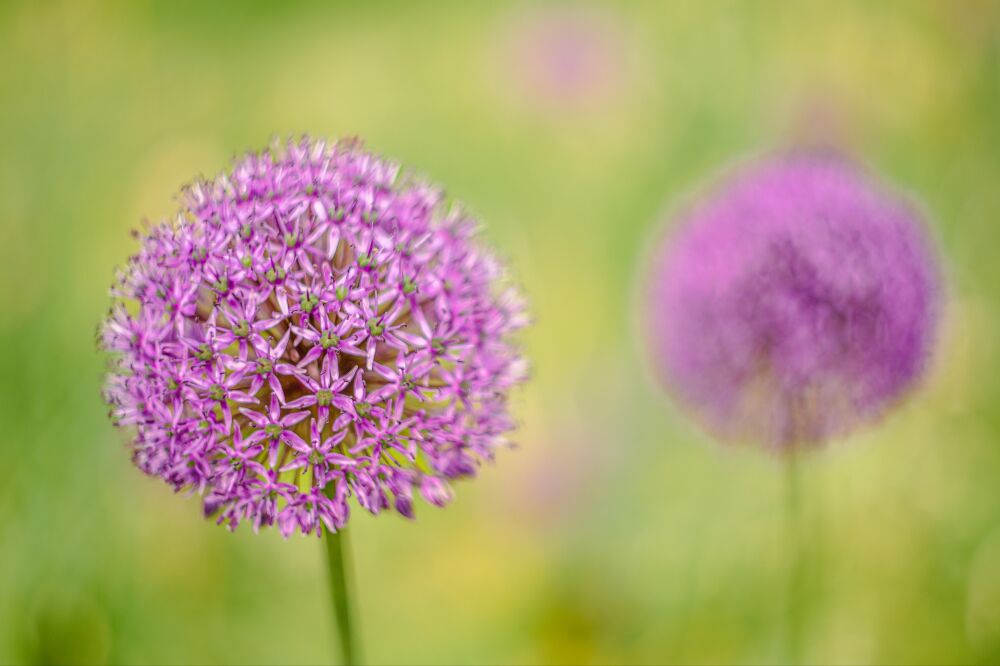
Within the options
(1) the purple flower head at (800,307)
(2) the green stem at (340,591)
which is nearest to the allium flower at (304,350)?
(2) the green stem at (340,591)

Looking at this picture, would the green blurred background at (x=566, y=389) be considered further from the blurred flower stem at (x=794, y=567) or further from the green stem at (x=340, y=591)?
the green stem at (x=340, y=591)

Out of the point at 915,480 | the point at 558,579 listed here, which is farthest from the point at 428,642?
the point at 915,480

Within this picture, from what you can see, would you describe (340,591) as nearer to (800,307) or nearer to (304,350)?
(304,350)

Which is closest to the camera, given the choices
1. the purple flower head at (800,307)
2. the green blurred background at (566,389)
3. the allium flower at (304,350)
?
the allium flower at (304,350)

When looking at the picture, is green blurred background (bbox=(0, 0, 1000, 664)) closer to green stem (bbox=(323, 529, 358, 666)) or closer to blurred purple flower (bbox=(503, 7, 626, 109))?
blurred purple flower (bbox=(503, 7, 626, 109))

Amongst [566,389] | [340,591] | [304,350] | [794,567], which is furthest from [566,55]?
[340,591]

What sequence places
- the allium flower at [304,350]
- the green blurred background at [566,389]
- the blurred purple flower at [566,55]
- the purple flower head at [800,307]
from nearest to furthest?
the allium flower at [304,350]
the purple flower head at [800,307]
the green blurred background at [566,389]
the blurred purple flower at [566,55]
